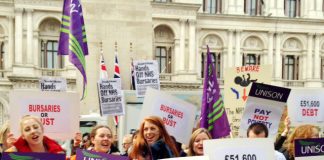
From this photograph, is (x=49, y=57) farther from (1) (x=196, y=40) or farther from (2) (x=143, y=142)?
(2) (x=143, y=142)

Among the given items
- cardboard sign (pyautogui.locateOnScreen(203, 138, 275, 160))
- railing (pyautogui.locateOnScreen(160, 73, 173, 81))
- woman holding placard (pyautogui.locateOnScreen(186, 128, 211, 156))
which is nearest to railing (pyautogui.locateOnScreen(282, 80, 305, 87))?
railing (pyautogui.locateOnScreen(160, 73, 173, 81))

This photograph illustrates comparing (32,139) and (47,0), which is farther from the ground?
(47,0)

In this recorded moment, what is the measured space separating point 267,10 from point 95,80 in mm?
28258

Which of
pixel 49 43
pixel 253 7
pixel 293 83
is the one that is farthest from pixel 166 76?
pixel 293 83

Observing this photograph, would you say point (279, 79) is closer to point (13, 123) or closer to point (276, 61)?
point (276, 61)

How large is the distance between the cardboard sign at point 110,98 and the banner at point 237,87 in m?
2.54

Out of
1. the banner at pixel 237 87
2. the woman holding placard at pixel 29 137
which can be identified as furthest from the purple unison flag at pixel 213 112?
the woman holding placard at pixel 29 137

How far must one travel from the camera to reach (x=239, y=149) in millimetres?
3562

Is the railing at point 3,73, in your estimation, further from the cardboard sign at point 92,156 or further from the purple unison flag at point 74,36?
the cardboard sign at point 92,156

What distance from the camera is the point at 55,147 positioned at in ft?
14.5

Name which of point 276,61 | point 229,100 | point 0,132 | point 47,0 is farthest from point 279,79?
point 0,132

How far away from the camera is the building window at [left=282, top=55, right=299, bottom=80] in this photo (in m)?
37.9

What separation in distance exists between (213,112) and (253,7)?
32.2m

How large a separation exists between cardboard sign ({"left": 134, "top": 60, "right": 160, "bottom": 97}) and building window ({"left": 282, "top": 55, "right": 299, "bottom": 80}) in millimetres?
28565
